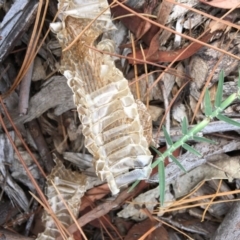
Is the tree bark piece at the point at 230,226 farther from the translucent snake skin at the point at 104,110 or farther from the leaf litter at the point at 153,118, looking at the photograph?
the translucent snake skin at the point at 104,110

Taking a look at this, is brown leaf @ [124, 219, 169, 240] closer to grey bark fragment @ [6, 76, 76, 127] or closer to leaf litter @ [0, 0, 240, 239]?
leaf litter @ [0, 0, 240, 239]

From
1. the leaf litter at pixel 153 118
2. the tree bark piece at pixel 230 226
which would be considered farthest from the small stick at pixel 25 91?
the tree bark piece at pixel 230 226

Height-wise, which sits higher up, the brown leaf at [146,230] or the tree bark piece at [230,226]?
the brown leaf at [146,230]

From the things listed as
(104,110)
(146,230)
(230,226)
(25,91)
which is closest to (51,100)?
(25,91)

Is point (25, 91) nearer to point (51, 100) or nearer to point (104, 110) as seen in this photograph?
point (51, 100)

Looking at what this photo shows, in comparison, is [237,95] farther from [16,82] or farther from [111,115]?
[16,82]

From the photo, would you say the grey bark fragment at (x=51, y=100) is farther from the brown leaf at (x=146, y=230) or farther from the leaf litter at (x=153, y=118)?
the brown leaf at (x=146, y=230)

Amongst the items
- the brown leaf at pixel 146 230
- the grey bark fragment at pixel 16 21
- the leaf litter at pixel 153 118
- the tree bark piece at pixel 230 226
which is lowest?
the tree bark piece at pixel 230 226

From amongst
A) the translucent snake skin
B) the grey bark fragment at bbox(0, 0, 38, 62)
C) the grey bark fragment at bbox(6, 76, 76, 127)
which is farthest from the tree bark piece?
the grey bark fragment at bbox(0, 0, 38, 62)

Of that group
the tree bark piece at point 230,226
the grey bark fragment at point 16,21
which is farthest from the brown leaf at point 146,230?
the grey bark fragment at point 16,21

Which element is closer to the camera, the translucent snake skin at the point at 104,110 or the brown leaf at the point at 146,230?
the translucent snake skin at the point at 104,110
